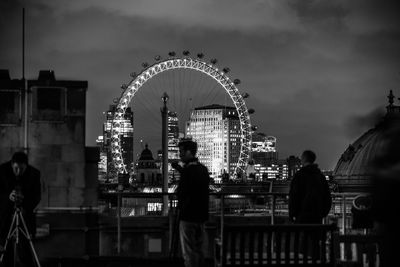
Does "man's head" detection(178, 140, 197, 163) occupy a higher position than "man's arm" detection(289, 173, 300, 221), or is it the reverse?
"man's head" detection(178, 140, 197, 163)

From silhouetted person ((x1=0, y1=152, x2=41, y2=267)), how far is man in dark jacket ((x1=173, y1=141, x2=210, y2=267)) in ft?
6.07

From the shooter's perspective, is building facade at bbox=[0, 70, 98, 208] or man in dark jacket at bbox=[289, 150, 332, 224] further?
building facade at bbox=[0, 70, 98, 208]

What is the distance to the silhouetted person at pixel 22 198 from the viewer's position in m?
10.9

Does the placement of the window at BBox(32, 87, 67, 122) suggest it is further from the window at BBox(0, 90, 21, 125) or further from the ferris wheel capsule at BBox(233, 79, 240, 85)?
the ferris wheel capsule at BBox(233, 79, 240, 85)

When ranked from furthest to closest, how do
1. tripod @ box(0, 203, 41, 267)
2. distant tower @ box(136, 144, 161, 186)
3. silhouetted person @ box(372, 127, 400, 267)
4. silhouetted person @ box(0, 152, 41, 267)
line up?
distant tower @ box(136, 144, 161, 186) < silhouetted person @ box(0, 152, 41, 267) < tripod @ box(0, 203, 41, 267) < silhouetted person @ box(372, 127, 400, 267)

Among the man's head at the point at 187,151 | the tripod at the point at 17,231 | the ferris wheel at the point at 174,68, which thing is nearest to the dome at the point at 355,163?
the ferris wheel at the point at 174,68

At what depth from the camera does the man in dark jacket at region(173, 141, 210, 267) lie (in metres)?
10.9

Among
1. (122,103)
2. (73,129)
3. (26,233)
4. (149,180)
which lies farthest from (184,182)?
(149,180)

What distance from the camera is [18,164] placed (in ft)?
36.0

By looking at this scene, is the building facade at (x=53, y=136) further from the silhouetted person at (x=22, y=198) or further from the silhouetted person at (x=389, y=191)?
the silhouetted person at (x=389, y=191)

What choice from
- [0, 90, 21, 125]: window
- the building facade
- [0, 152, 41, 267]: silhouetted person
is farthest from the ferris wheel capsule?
[0, 152, 41, 267]: silhouetted person

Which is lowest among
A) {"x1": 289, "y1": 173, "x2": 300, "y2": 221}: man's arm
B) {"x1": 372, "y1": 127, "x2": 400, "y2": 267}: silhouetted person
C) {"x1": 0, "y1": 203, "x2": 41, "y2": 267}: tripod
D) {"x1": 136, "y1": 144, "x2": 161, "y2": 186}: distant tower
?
{"x1": 136, "y1": 144, "x2": 161, "y2": 186}: distant tower

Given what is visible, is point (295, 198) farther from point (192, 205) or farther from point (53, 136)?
point (53, 136)

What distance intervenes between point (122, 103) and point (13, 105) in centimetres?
5874
